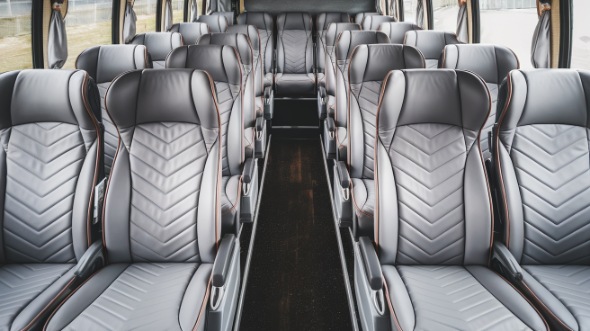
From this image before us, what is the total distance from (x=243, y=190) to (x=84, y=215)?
0.88m

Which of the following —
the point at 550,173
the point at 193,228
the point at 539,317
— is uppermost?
the point at 550,173

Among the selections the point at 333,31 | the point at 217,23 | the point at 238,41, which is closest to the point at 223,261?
the point at 238,41

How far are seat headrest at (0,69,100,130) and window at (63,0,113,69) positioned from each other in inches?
80.9

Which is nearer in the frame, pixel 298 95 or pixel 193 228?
pixel 193 228

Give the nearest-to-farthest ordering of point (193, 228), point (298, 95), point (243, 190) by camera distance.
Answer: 1. point (193, 228)
2. point (243, 190)
3. point (298, 95)

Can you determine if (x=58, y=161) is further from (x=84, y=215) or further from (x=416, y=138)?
(x=416, y=138)

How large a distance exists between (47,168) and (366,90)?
178 centimetres

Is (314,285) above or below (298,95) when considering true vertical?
below

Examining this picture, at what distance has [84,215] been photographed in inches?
71.6

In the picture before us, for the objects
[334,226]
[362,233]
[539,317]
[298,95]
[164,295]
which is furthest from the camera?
[298,95]

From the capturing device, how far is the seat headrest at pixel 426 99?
5.95 feet

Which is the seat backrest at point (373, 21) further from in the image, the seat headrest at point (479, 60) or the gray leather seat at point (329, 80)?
the seat headrest at point (479, 60)

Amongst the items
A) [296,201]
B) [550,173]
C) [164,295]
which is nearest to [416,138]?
[550,173]

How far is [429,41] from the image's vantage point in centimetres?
363
